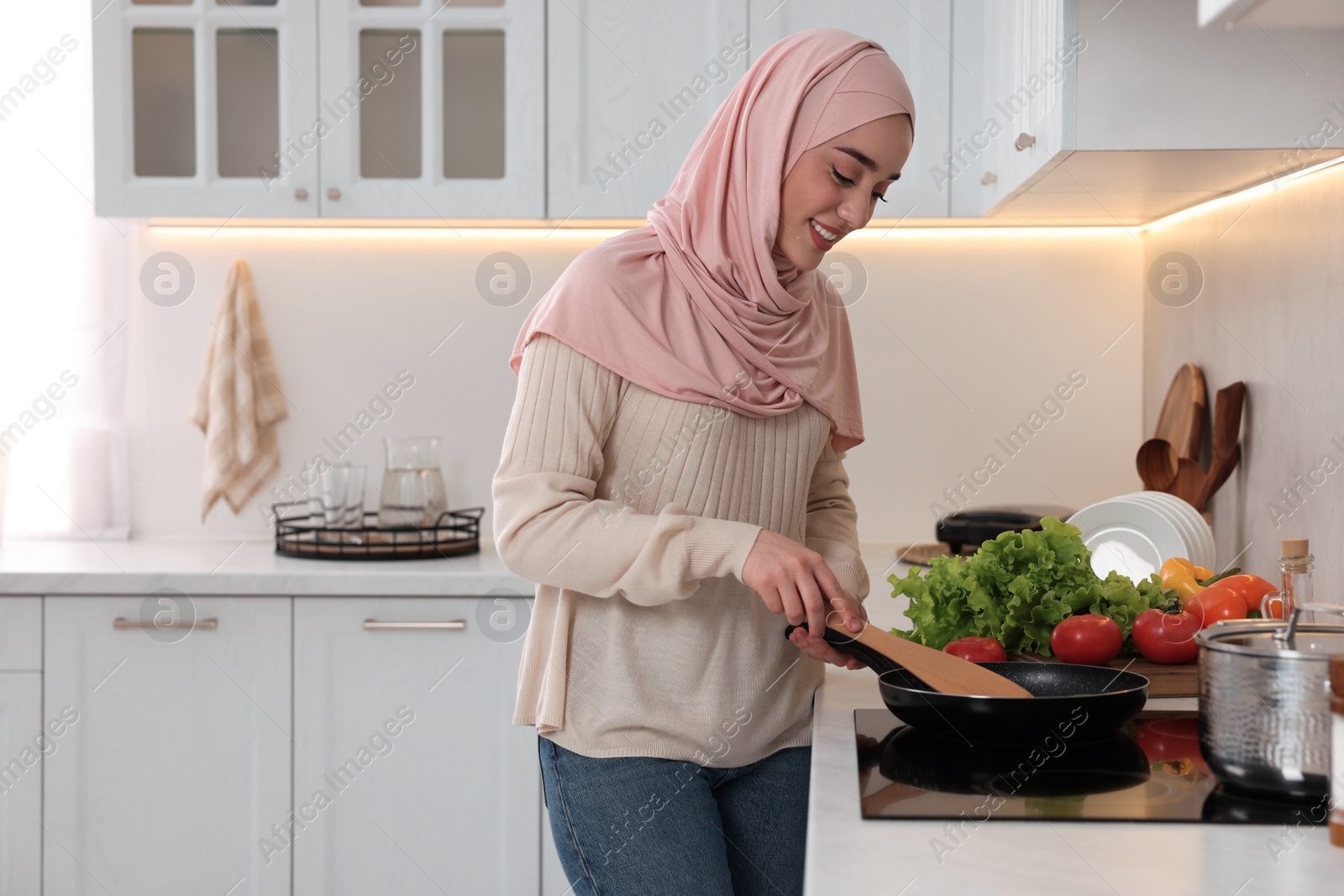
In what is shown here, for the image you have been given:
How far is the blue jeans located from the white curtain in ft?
5.84

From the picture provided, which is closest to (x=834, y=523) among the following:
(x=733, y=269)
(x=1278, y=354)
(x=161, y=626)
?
(x=733, y=269)

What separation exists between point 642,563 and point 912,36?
1.55 metres

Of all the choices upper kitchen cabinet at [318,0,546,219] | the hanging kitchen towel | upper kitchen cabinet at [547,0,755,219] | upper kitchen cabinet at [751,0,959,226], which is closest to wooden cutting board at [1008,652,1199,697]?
upper kitchen cabinet at [751,0,959,226]

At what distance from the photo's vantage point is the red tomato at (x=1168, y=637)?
1227mm

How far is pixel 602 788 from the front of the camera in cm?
114

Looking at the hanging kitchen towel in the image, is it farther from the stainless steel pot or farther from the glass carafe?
the stainless steel pot

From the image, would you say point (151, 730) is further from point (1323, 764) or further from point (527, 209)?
point (1323, 764)

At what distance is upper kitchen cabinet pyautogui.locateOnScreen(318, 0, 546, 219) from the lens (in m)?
2.29

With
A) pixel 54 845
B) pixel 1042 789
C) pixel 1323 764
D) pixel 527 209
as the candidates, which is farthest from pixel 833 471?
pixel 54 845

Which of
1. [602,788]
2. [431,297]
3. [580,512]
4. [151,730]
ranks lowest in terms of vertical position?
[151,730]

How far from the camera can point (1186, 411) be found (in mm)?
2094

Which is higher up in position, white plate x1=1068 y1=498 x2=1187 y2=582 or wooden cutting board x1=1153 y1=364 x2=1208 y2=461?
wooden cutting board x1=1153 y1=364 x2=1208 y2=461

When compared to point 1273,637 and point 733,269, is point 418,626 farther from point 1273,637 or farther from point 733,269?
point 1273,637

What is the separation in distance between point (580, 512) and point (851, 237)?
5.47ft
